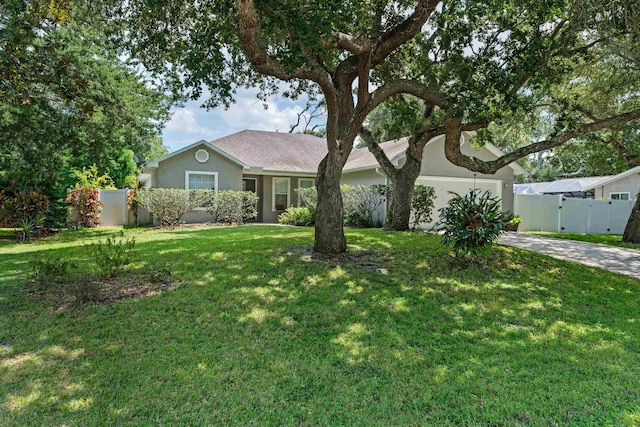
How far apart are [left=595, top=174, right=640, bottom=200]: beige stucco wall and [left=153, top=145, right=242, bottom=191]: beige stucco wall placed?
22.6 m

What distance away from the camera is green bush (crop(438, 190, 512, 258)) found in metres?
7.06

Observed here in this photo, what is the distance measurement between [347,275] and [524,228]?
14.3 metres

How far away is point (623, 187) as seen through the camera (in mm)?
23375

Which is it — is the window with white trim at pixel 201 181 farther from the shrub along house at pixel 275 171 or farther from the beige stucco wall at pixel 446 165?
the beige stucco wall at pixel 446 165

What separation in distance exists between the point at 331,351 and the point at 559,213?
58.1ft

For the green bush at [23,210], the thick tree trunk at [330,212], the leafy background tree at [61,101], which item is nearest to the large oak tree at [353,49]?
the thick tree trunk at [330,212]

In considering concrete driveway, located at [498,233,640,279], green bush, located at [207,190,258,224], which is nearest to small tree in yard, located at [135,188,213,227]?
green bush, located at [207,190,258,224]

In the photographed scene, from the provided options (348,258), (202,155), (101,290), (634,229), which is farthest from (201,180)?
(634,229)

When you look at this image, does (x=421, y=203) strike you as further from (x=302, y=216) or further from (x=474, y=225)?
(x=474, y=225)

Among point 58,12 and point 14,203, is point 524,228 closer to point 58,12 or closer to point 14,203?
point 58,12

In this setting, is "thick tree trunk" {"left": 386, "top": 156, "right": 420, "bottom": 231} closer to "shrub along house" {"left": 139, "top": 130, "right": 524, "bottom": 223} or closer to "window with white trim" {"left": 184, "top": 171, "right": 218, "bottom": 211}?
"shrub along house" {"left": 139, "top": 130, "right": 524, "bottom": 223}

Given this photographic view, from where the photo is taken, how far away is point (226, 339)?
168 inches

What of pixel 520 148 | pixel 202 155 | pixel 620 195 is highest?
pixel 202 155

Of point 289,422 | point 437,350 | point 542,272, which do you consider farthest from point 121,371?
point 542,272
